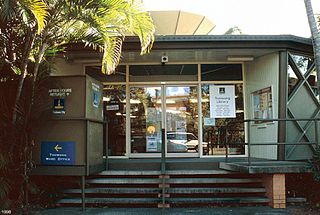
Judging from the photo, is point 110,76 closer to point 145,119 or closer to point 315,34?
point 145,119

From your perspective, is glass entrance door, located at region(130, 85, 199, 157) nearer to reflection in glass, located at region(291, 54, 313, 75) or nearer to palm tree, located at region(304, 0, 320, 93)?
reflection in glass, located at region(291, 54, 313, 75)

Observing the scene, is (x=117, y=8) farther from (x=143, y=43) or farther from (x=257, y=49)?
(x=257, y=49)

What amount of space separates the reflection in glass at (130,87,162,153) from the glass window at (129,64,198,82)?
13.8 inches

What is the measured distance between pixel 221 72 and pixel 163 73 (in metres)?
1.78

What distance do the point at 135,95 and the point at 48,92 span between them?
3.71 m

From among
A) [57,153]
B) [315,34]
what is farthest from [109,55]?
[315,34]

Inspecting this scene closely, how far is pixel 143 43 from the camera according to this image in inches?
293

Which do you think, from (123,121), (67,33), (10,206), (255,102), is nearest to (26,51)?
(67,33)

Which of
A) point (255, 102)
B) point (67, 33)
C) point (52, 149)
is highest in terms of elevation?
point (67, 33)

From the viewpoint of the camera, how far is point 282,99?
31.1 ft

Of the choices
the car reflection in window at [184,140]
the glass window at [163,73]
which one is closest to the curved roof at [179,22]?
the glass window at [163,73]

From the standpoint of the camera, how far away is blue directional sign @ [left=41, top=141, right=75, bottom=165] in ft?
25.7

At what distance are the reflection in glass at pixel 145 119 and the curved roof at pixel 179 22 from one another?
12.1 feet

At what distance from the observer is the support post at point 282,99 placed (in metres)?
9.34
